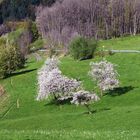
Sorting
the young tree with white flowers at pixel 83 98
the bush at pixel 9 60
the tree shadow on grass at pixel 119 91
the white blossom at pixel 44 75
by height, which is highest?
the young tree with white flowers at pixel 83 98

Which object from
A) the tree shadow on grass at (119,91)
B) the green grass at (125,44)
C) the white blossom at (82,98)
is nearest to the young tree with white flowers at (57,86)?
the tree shadow on grass at (119,91)

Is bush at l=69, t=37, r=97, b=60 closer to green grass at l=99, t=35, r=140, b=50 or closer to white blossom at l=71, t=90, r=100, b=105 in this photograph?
green grass at l=99, t=35, r=140, b=50

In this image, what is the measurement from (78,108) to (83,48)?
50275 millimetres

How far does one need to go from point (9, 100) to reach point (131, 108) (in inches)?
1257

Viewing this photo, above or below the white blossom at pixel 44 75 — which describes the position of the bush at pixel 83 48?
below

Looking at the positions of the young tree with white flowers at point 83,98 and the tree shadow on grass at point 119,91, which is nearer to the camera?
the young tree with white flowers at point 83,98

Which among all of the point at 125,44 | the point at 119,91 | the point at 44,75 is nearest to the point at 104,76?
the point at 119,91

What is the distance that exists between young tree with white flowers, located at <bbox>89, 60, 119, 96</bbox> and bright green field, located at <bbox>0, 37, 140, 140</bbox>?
6.42ft

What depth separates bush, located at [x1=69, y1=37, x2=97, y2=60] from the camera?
133 meters

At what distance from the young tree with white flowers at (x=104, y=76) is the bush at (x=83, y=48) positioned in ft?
119

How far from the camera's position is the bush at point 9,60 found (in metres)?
128

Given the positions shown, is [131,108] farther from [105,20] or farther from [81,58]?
[105,20]

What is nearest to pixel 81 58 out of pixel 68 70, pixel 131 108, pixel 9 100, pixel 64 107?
pixel 68 70

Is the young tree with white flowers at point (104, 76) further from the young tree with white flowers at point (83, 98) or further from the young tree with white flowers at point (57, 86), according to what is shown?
the young tree with white flowers at point (83, 98)
